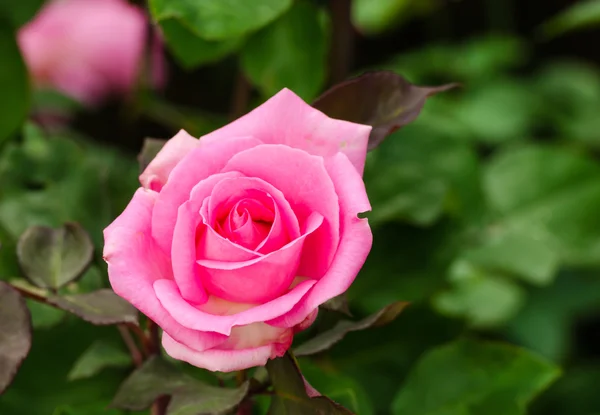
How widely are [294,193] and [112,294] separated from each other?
0.13m

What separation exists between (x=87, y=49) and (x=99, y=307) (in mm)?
599

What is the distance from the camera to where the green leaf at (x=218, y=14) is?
0.43m

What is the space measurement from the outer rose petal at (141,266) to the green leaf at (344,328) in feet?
0.25

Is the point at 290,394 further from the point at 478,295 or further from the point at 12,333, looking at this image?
the point at 478,295

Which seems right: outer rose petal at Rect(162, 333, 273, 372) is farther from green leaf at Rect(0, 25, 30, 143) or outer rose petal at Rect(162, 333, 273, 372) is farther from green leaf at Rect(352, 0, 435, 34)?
green leaf at Rect(352, 0, 435, 34)

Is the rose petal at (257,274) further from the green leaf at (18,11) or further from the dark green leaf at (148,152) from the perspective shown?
the green leaf at (18,11)

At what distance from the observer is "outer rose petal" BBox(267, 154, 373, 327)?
1.02 feet

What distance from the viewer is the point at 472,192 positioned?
2.52 ft

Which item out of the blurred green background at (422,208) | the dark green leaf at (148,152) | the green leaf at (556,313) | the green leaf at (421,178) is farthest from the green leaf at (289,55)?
the green leaf at (556,313)

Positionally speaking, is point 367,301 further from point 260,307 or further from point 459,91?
point 459,91

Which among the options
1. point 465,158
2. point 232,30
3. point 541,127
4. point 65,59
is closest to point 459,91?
point 541,127

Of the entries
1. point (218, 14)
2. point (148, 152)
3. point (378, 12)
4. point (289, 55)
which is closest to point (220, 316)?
point (148, 152)

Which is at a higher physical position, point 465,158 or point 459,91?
point 465,158

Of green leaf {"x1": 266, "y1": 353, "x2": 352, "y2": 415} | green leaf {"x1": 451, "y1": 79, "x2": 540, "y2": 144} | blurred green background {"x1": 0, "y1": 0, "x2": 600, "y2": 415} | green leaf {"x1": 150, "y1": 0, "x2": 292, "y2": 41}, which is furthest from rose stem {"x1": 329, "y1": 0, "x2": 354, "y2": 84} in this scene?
green leaf {"x1": 451, "y1": 79, "x2": 540, "y2": 144}
